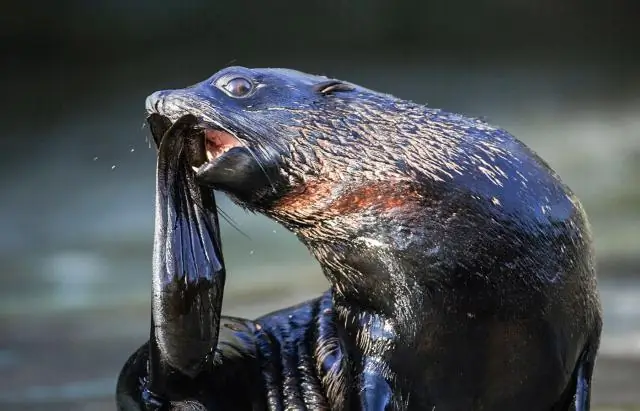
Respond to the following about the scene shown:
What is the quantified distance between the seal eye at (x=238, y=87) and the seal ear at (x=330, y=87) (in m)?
0.11

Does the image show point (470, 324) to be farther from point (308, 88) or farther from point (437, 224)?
point (308, 88)

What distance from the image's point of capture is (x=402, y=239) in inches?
69.3

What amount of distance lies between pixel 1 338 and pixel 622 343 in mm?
2191

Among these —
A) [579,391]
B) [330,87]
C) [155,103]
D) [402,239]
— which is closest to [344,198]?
[402,239]

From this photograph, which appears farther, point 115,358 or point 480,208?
point 115,358

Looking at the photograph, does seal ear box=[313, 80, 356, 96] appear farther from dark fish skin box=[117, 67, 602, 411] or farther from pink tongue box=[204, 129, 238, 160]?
pink tongue box=[204, 129, 238, 160]

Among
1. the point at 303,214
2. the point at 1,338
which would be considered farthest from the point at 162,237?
the point at 1,338

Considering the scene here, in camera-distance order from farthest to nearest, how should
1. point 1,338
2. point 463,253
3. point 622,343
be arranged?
point 1,338, point 622,343, point 463,253

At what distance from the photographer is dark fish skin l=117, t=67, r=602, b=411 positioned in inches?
69.2

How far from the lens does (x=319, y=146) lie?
5.98 ft

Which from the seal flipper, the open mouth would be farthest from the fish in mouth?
the seal flipper

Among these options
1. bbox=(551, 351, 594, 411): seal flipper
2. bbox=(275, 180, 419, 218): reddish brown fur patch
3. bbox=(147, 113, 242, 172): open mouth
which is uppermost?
bbox=(147, 113, 242, 172): open mouth

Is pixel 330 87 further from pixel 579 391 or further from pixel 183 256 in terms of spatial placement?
pixel 579 391

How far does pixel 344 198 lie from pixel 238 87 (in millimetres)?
278
